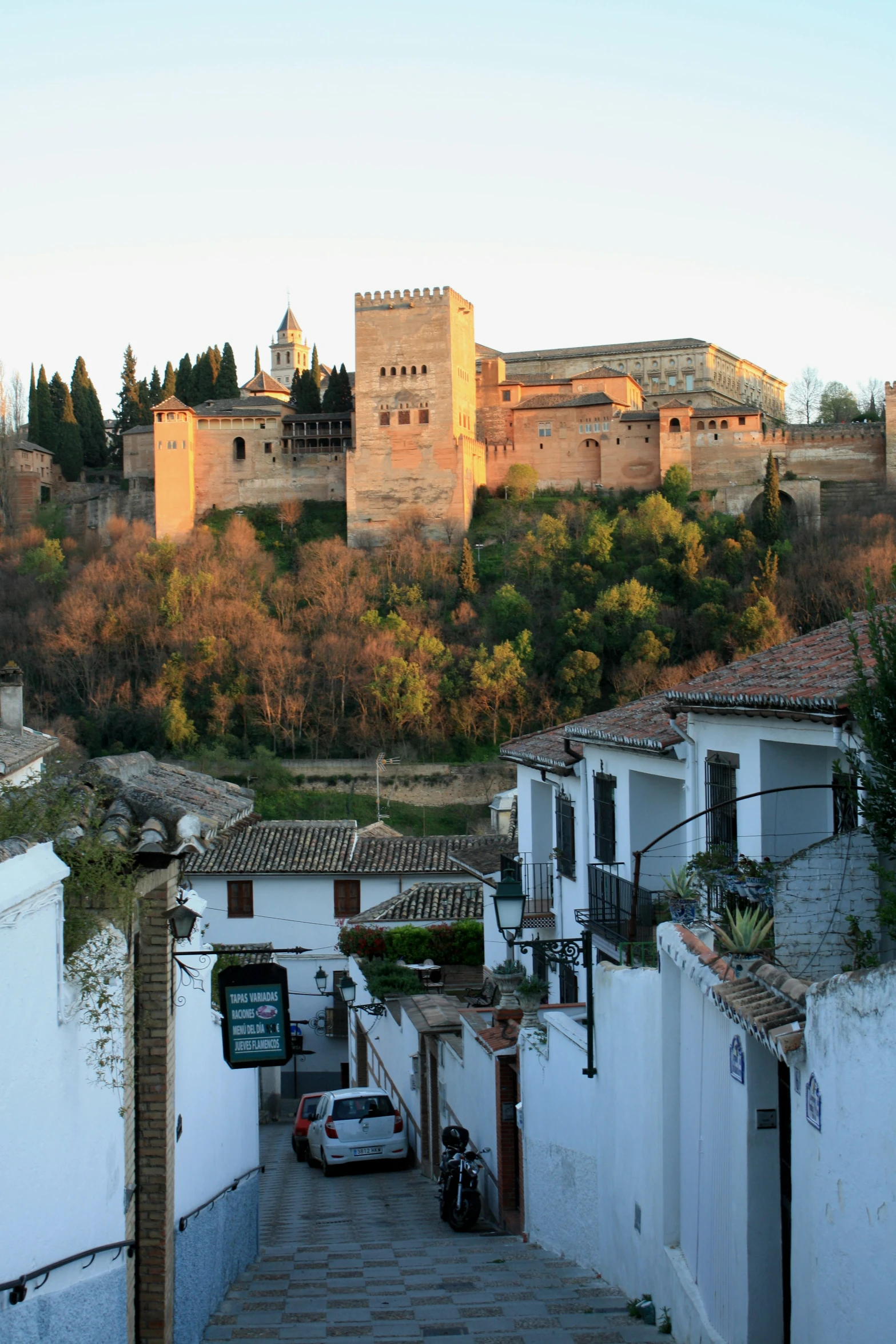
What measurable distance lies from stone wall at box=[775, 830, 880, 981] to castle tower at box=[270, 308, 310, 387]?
91.8 m

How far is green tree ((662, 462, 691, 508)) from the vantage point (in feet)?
171

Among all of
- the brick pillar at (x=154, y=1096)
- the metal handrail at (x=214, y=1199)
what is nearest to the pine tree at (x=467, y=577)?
the metal handrail at (x=214, y=1199)

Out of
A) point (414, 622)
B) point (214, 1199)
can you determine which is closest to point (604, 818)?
point (214, 1199)

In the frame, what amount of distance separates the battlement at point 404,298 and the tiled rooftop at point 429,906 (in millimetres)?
35182

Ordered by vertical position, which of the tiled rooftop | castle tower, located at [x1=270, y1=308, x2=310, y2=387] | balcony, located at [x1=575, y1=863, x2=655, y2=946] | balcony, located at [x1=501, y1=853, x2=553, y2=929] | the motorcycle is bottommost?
the tiled rooftop

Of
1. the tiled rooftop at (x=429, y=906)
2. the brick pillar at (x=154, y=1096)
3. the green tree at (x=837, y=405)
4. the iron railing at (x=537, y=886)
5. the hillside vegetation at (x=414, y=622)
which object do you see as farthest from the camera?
the green tree at (x=837, y=405)

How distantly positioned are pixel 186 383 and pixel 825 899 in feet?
195

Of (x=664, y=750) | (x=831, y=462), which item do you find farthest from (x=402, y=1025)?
(x=831, y=462)

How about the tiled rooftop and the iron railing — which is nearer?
the iron railing

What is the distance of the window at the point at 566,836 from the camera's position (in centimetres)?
1281

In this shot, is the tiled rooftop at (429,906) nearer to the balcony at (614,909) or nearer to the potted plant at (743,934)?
the balcony at (614,909)

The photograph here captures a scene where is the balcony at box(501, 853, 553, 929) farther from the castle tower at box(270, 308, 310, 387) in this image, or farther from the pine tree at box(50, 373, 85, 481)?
the castle tower at box(270, 308, 310, 387)

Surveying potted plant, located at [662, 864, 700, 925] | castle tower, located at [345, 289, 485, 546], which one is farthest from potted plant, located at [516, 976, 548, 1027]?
castle tower, located at [345, 289, 485, 546]

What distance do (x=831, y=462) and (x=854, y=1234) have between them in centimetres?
5174
